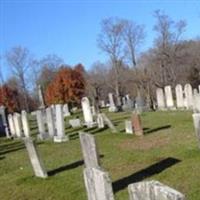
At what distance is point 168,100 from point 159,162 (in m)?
24.8

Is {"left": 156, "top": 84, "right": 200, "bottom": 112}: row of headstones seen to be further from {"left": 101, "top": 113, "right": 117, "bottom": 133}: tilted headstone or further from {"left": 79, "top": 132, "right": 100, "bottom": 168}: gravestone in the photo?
{"left": 79, "top": 132, "right": 100, "bottom": 168}: gravestone

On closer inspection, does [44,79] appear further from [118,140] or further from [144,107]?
[118,140]

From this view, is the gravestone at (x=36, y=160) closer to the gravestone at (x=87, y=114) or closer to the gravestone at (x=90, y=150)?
the gravestone at (x=90, y=150)

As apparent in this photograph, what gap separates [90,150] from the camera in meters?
9.91

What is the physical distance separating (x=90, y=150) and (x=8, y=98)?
75.4 meters

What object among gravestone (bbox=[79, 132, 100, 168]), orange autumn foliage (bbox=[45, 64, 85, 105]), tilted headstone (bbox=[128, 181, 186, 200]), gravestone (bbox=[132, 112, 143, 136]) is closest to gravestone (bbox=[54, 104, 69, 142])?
gravestone (bbox=[132, 112, 143, 136])

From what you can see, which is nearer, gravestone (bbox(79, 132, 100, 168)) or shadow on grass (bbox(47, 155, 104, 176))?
gravestone (bbox(79, 132, 100, 168))

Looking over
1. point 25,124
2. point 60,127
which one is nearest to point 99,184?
point 60,127

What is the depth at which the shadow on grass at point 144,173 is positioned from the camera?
32.7 feet

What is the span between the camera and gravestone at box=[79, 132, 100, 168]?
9805mm

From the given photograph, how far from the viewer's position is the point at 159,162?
38.1 ft

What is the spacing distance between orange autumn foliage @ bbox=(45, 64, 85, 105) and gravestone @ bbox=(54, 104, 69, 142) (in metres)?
51.4

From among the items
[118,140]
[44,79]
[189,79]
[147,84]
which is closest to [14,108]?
[44,79]

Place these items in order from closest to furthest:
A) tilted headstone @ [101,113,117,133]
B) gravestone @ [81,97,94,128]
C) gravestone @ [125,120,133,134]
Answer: gravestone @ [125,120,133,134]
tilted headstone @ [101,113,117,133]
gravestone @ [81,97,94,128]
